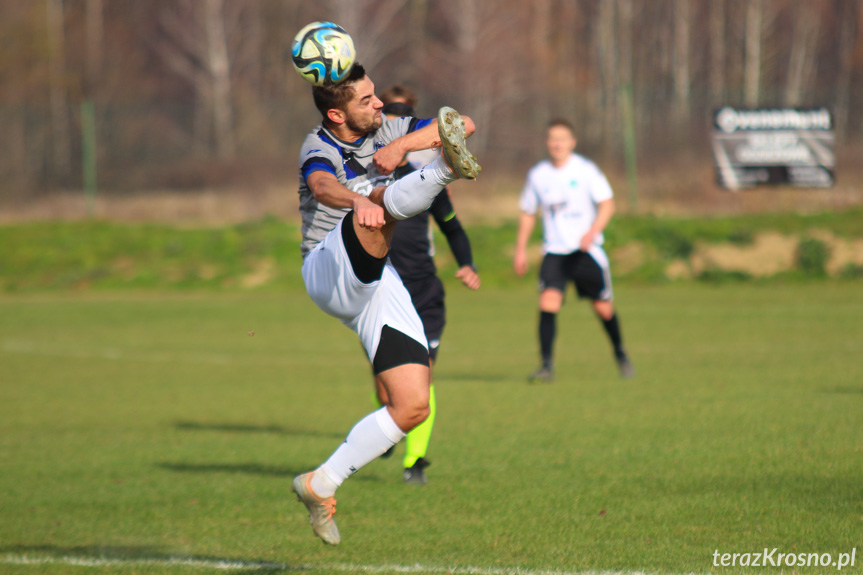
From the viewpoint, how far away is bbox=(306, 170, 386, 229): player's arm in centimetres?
378

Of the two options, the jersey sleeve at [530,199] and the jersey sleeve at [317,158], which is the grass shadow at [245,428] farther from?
the jersey sleeve at [530,199]

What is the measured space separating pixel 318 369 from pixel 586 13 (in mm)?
32801

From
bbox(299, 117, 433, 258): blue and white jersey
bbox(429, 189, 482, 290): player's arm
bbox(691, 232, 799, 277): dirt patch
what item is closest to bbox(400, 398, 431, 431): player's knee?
bbox(299, 117, 433, 258): blue and white jersey

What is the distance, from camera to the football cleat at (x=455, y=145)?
12.0ft

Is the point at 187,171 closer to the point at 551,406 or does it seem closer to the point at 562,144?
the point at 562,144

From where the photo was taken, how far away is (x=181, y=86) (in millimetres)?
39281

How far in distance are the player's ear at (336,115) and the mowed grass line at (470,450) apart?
6.29ft

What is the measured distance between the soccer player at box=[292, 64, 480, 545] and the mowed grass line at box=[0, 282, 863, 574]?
1.67 feet

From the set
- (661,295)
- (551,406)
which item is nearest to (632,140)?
(661,295)

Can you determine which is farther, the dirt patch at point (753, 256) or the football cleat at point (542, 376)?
the dirt patch at point (753, 256)

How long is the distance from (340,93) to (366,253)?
0.86 metres

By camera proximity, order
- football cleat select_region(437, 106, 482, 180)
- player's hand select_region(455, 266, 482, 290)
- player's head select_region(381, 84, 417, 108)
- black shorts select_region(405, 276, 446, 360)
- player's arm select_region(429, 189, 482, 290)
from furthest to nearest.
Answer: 1. black shorts select_region(405, 276, 446, 360)
2. player's head select_region(381, 84, 417, 108)
3. player's arm select_region(429, 189, 482, 290)
4. player's hand select_region(455, 266, 482, 290)
5. football cleat select_region(437, 106, 482, 180)

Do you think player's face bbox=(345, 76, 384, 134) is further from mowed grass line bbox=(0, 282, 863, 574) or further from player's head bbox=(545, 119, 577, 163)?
player's head bbox=(545, 119, 577, 163)

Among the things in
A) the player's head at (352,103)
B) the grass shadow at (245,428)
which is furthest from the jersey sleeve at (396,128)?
the grass shadow at (245,428)
